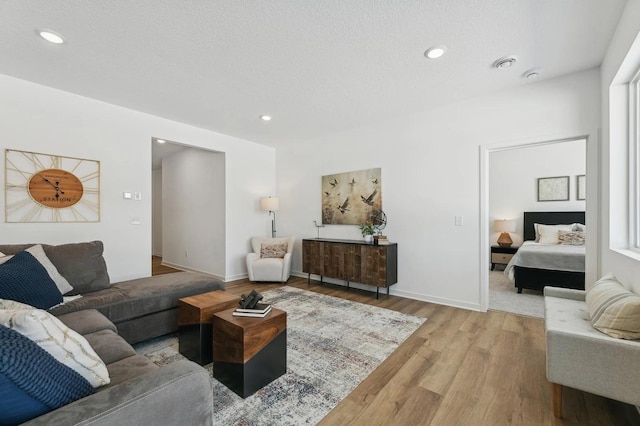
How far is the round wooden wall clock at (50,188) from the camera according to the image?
290 centimetres

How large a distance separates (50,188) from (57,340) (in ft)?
10.1

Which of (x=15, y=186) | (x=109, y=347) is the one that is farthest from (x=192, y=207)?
(x=109, y=347)

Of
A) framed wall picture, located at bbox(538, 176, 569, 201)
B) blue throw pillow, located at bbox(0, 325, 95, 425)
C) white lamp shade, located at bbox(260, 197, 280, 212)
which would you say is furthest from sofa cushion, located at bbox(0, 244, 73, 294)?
framed wall picture, located at bbox(538, 176, 569, 201)

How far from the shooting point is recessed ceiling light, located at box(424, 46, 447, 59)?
2.38 meters

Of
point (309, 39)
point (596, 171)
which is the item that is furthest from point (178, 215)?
point (596, 171)

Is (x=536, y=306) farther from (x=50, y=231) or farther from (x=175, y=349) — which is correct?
(x=50, y=231)

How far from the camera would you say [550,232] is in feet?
17.3

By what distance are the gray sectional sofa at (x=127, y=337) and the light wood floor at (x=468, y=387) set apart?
3.21 ft

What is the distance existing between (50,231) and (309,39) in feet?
11.3

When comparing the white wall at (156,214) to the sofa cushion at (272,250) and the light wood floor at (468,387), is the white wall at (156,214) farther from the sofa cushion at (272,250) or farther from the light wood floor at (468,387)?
the light wood floor at (468,387)

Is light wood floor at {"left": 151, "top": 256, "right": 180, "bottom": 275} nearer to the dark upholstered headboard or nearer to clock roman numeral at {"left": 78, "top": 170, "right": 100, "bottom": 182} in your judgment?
clock roman numeral at {"left": 78, "top": 170, "right": 100, "bottom": 182}

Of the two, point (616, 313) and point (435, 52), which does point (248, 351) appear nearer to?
point (616, 313)

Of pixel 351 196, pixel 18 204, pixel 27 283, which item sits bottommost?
pixel 27 283

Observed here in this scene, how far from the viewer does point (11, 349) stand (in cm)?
76
